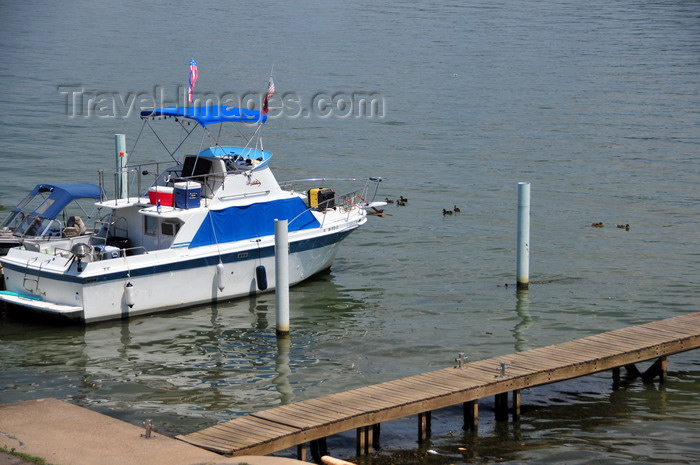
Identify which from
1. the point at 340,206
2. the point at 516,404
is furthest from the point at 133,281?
the point at 516,404

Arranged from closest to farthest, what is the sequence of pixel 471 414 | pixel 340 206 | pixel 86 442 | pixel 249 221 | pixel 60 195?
pixel 86 442
pixel 471 414
pixel 249 221
pixel 60 195
pixel 340 206

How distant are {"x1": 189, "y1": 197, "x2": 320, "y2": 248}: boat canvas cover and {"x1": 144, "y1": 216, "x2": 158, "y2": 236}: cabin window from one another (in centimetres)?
109

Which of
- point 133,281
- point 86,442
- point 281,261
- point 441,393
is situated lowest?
point 86,442

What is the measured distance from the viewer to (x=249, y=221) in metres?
26.4

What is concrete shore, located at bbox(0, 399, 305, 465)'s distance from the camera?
14.6 metres

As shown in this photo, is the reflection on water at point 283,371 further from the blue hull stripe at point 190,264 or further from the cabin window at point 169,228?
the cabin window at point 169,228

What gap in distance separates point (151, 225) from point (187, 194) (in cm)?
128

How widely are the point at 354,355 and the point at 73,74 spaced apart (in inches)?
1860

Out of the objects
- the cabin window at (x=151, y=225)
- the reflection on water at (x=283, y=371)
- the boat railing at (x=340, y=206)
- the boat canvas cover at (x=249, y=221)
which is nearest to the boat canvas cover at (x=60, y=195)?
the cabin window at (x=151, y=225)

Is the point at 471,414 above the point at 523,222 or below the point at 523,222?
below

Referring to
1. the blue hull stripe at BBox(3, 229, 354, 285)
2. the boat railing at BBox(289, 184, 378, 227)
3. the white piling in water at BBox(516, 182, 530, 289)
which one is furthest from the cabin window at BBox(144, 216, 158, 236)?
the white piling in water at BBox(516, 182, 530, 289)

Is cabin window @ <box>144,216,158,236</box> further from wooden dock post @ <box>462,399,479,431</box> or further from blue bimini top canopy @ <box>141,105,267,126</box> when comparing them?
wooden dock post @ <box>462,399,479,431</box>

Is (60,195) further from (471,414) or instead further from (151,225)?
(471,414)

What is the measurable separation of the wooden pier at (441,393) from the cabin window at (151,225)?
9.61 meters
